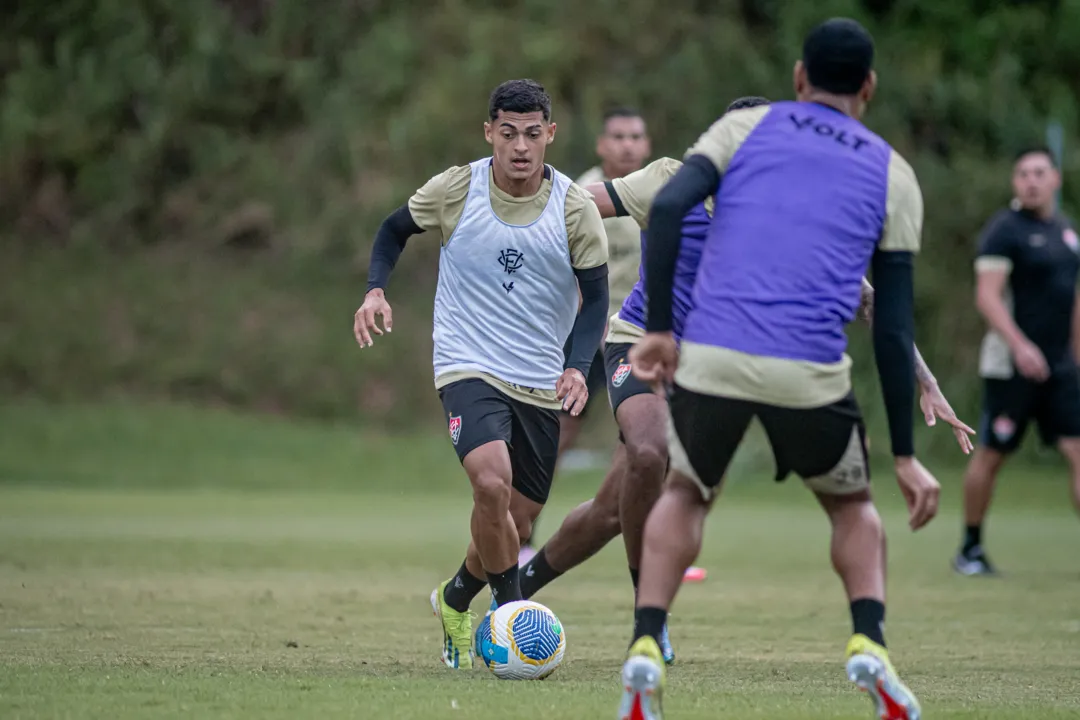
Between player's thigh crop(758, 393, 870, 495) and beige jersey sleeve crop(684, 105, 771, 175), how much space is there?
31.6 inches

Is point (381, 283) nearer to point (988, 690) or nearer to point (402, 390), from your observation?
point (988, 690)

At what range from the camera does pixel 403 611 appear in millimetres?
9266

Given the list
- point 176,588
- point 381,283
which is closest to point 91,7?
point 176,588

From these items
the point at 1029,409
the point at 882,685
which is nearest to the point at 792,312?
the point at 882,685

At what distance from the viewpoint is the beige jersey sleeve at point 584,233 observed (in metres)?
7.34

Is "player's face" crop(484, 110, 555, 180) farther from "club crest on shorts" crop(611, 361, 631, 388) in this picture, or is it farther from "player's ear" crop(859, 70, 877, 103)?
"player's ear" crop(859, 70, 877, 103)

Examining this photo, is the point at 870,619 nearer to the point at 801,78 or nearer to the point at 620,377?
the point at 801,78

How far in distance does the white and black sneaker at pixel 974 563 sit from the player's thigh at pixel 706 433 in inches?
286

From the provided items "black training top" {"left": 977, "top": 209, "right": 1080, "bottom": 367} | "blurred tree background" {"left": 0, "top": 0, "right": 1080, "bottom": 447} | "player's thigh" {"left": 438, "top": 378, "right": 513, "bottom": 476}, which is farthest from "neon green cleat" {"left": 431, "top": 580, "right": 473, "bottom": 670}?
"blurred tree background" {"left": 0, "top": 0, "right": 1080, "bottom": 447}

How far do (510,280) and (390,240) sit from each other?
60cm

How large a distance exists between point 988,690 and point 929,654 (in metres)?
1.23

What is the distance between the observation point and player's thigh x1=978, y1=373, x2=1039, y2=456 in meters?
12.1

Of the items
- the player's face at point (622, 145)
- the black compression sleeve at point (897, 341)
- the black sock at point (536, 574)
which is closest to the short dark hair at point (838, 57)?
the black compression sleeve at point (897, 341)

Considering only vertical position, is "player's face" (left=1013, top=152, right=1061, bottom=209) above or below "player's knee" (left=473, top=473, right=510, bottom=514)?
above
